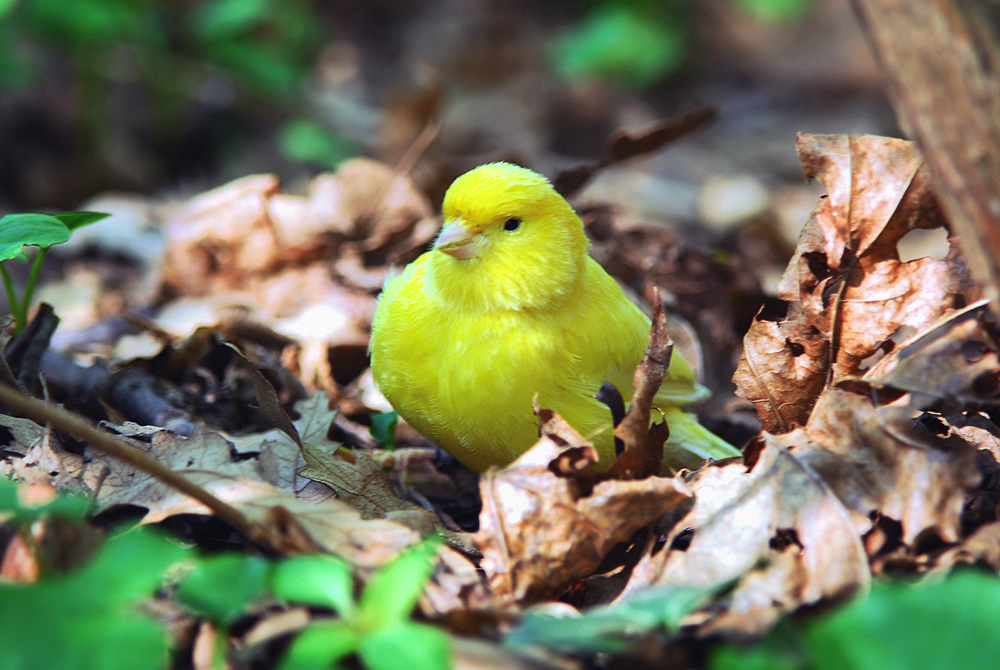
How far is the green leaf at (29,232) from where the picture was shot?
2080 mm

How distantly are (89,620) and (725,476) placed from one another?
1335mm

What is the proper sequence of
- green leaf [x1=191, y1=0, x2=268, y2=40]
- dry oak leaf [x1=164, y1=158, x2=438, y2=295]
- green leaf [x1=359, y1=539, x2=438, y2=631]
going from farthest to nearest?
green leaf [x1=191, y1=0, x2=268, y2=40] < dry oak leaf [x1=164, y1=158, x2=438, y2=295] < green leaf [x1=359, y1=539, x2=438, y2=631]

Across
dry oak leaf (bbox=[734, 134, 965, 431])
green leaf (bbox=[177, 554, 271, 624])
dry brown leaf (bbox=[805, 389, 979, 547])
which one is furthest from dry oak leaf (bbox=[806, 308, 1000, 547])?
green leaf (bbox=[177, 554, 271, 624])

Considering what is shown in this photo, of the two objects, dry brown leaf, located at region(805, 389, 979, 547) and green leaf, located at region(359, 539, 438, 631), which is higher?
green leaf, located at region(359, 539, 438, 631)

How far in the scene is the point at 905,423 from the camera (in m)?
1.88

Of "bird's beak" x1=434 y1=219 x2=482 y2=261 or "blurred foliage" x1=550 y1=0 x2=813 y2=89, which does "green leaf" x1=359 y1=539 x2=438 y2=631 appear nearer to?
"bird's beak" x1=434 y1=219 x2=482 y2=261

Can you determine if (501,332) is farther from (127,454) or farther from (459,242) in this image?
(127,454)

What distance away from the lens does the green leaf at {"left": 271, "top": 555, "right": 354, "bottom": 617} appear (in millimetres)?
1335

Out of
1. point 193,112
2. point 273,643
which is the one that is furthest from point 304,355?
point 193,112

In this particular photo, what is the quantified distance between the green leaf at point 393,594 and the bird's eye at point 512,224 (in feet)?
4.24

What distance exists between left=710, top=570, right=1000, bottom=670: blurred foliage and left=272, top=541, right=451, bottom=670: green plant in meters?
0.45

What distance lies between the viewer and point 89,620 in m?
1.28

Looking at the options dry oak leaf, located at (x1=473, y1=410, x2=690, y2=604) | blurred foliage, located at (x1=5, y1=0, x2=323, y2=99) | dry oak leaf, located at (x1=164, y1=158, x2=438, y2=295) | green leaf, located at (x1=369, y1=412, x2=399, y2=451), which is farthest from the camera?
blurred foliage, located at (x1=5, y1=0, x2=323, y2=99)

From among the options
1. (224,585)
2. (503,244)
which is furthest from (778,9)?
(224,585)
